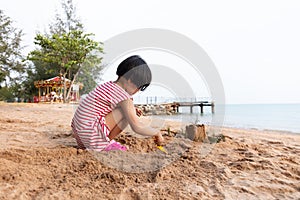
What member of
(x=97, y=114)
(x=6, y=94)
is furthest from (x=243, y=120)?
(x=6, y=94)

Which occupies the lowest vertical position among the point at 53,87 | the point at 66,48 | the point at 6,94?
the point at 6,94

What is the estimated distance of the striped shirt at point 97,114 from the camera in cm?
217

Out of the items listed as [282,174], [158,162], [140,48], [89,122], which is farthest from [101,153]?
[140,48]

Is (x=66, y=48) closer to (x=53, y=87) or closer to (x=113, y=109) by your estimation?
(x=53, y=87)

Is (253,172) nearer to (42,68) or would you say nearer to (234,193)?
(234,193)

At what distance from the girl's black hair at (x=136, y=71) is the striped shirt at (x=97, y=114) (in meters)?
0.13

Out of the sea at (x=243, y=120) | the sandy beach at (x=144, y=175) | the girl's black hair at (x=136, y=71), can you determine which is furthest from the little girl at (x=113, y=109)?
the sea at (x=243, y=120)

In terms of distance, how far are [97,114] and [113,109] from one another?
15 cm

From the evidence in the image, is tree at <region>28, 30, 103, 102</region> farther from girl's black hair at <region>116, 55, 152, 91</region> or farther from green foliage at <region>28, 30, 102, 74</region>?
girl's black hair at <region>116, 55, 152, 91</region>

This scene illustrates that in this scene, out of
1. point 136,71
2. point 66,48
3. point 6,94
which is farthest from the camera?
point 6,94

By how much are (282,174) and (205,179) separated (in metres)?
0.68

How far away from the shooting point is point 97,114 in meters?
2.21

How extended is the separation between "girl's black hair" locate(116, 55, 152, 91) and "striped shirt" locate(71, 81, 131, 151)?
0.43ft

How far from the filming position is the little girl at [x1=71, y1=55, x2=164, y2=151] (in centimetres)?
213
